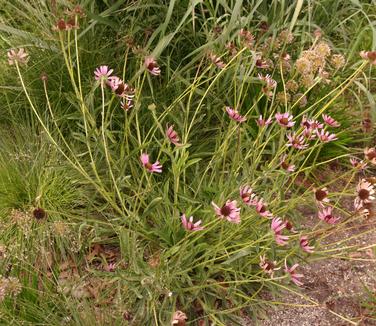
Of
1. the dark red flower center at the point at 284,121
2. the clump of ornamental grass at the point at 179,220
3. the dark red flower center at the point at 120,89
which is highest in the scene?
the dark red flower center at the point at 120,89

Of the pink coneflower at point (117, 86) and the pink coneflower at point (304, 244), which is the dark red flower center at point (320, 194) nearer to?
the pink coneflower at point (304, 244)

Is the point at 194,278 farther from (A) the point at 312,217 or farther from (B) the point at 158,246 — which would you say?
(A) the point at 312,217

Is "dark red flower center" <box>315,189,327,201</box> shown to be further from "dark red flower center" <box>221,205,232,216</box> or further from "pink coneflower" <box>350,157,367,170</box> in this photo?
"dark red flower center" <box>221,205,232,216</box>

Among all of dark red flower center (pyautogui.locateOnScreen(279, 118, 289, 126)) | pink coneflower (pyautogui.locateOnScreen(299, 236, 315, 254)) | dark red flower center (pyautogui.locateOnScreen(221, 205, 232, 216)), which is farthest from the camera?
dark red flower center (pyautogui.locateOnScreen(279, 118, 289, 126))

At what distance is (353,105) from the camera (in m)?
2.57

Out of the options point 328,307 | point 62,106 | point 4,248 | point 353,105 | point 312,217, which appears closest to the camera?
point 4,248

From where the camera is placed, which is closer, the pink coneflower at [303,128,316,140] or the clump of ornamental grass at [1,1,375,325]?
the clump of ornamental grass at [1,1,375,325]

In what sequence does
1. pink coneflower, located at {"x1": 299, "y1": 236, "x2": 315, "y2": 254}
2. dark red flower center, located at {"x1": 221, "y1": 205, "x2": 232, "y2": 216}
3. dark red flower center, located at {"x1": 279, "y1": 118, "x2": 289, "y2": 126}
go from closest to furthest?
dark red flower center, located at {"x1": 221, "y1": 205, "x2": 232, "y2": 216}, pink coneflower, located at {"x1": 299, "y1": 236, "x2": 315, "y2": 254}, dark red flower center, located at {"x1": 279, "y1": 118, "x2": 289, "y2": 126}

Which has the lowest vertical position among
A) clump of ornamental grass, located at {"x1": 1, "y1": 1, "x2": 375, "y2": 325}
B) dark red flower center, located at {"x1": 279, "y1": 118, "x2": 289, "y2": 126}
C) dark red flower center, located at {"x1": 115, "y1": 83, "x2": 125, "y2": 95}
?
clump of ornamental grass, located at {"x1": 1, "y1": 1, "x2": 375, "y2": 325}

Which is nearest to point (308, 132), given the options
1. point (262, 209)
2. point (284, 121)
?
point (284, 121)

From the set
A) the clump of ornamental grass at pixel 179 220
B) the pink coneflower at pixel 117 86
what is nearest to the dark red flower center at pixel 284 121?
the clump of ornamental grass at pixel 179 220

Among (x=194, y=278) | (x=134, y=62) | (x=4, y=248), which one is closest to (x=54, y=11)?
(x=134, y=62)

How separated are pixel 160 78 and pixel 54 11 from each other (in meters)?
0.54

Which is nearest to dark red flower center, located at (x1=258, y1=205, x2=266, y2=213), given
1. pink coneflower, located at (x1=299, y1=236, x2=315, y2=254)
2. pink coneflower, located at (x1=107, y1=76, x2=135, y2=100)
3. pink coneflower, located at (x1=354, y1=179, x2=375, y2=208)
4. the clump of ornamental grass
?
the clump of ornamental grass
